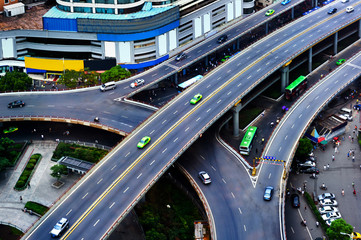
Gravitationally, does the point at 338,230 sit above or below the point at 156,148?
below

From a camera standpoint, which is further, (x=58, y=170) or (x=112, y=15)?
(x=112, y=15)

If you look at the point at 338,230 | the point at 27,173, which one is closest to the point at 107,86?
the point at 27,173

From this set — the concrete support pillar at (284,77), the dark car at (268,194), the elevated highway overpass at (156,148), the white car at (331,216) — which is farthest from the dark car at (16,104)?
the white car at (331,216)

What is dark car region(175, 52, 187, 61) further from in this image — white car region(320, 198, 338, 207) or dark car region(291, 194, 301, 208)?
white car region(320, 198, 338, 207)

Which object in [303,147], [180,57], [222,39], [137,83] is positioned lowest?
[303,147]

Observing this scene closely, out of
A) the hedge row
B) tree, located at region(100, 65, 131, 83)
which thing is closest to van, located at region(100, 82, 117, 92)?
tree, located at region(100, 65, 131, 83)

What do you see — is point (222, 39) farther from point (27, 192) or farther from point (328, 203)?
point (27, 192)

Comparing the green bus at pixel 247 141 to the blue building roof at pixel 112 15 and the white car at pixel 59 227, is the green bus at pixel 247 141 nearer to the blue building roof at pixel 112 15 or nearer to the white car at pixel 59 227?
the blue building roof at pixel 112 15
